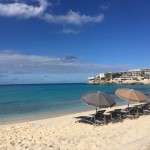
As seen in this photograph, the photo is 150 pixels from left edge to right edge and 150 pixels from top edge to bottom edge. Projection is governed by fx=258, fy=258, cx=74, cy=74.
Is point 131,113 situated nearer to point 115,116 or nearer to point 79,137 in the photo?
point 115,116

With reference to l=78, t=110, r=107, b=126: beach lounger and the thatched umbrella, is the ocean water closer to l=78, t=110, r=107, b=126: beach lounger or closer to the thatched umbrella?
l=78, t=110, r=107, b=126: beach lounger

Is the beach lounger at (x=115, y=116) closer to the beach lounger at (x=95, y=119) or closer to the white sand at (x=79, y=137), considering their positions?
the beach lounger at (x=95, y=119)

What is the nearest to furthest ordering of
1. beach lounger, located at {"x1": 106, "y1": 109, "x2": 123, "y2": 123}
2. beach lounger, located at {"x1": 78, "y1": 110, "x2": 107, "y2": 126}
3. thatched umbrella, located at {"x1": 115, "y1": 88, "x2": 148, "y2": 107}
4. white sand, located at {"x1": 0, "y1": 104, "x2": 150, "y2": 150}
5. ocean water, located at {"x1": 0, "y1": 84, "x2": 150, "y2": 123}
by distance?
white sand, located at {"x1": 0, "y1": 104, "x2": 150, "y2": 150} < beach lounger, located at {"x1": 78, "y1": 110, "x2": 107, "y2": 126} < beach lounger, located at {"x1": 106, "y1": 109, "x2": 123, "y2": 123} < thatched umbrella, located at {"x1": 115, "y1": 88, "x2": 148, "y2": 107} < ocean water, located at {"x1": 0, "y1": 84, "x2": 150, "y2": 123}

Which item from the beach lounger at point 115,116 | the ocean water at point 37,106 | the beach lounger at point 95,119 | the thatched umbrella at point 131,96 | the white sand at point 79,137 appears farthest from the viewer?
the ocean water at point 37,106

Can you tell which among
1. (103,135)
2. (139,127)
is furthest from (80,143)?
(139,127)

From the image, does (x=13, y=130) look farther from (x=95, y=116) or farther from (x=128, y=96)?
(x=128, y=96)

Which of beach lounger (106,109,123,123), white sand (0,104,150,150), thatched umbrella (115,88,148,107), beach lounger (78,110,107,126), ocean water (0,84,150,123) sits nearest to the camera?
white sand (0,104,150,150)

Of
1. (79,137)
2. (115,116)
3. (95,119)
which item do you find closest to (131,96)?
(115,116)

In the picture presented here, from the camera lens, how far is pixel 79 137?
1102cm

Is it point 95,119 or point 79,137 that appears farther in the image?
point 95,119

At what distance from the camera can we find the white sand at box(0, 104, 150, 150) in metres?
9.43

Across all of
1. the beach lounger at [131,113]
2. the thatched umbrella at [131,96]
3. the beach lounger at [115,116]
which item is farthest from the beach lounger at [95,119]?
the thatched umbrella at [131,96]

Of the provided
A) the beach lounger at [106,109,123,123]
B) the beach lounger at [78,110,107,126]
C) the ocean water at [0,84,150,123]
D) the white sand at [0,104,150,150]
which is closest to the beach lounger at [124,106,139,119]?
the beach lounger at [106,109,123,123]

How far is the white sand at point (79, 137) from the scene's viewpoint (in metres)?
9.43
